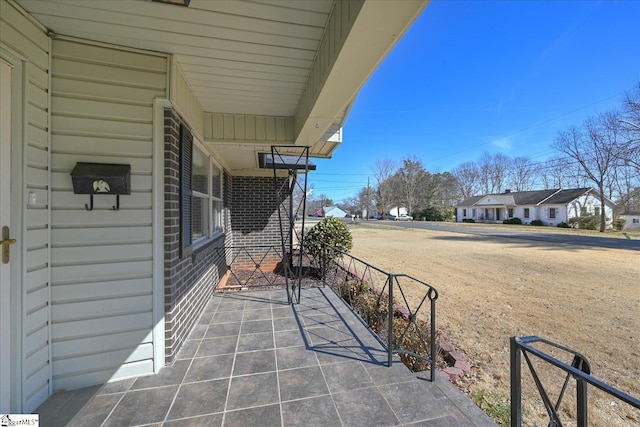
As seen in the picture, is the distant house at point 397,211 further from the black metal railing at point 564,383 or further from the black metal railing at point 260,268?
the black metal railing at point 564,383

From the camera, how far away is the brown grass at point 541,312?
2.37 metres

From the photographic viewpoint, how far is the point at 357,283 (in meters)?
4.81

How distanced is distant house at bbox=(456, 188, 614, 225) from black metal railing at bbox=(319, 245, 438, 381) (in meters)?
29.9

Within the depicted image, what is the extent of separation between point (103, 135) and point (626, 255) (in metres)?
13.8

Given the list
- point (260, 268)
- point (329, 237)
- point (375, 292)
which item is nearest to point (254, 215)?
point (260, 268)

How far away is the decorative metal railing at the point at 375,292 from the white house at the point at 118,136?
5.56ft

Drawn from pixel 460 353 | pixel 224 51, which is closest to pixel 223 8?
pixel 224 51

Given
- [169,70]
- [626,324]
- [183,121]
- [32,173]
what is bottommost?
[626,324]

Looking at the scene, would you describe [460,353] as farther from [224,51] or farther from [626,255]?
[626,255]

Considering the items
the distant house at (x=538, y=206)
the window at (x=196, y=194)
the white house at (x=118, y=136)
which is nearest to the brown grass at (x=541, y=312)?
the white house at (x=118, y=136)

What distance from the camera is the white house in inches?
60.2

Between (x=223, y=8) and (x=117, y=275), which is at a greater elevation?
(x=223, y=8)

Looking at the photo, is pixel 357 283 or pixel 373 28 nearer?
pixel 373 28
